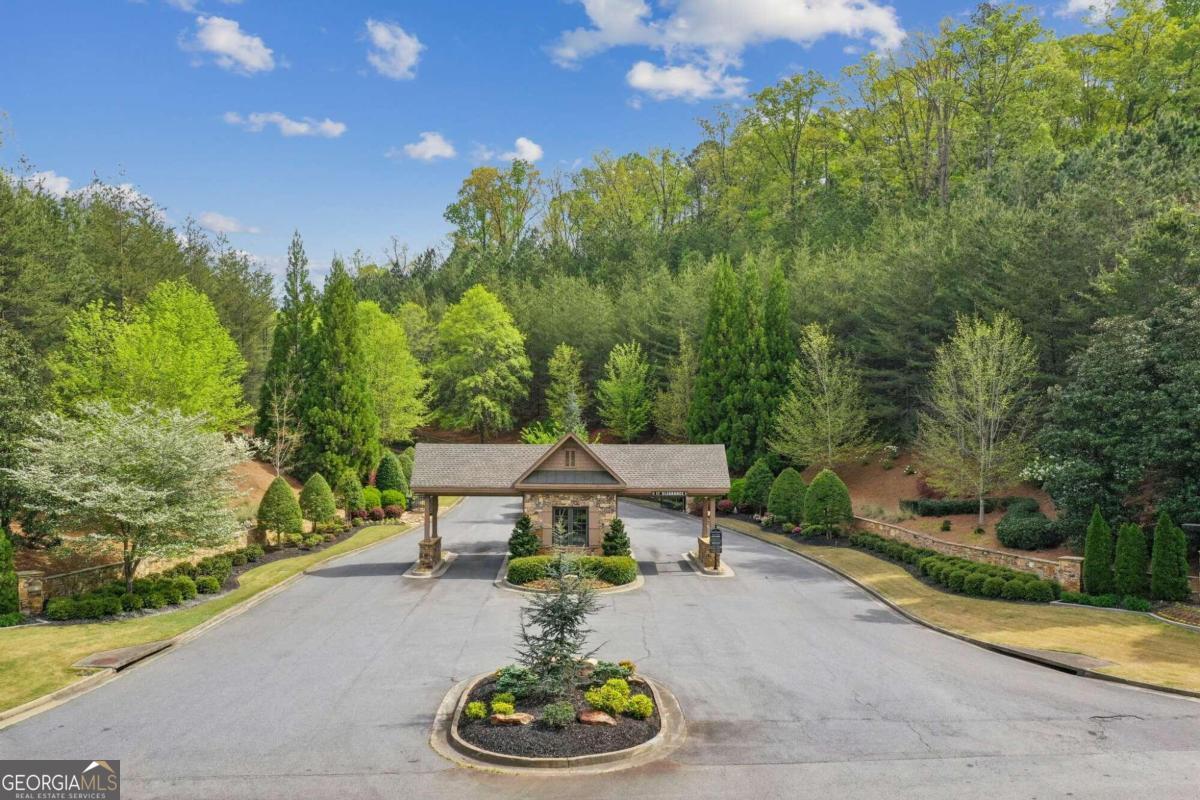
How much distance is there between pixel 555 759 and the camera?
44.1 ft

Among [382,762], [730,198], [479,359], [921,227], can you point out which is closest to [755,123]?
[730,198]

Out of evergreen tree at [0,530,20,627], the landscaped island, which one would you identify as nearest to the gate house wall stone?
the landscaped island

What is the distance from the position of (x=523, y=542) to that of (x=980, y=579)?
1691 cm

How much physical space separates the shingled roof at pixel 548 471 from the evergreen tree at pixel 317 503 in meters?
8.77

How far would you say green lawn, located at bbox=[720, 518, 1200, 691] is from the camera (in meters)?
18.6

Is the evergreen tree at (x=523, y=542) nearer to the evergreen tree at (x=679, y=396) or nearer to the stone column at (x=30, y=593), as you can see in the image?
the stone column at (x=30, y=593)

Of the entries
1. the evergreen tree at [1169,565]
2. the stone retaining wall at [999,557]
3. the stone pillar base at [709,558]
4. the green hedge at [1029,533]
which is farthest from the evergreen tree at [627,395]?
the evergreen tree at [1169,565]

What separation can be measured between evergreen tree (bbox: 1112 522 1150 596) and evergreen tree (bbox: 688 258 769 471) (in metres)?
27.0

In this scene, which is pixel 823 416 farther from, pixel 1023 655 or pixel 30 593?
pixel 30 593

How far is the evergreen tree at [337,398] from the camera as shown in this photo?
48062mm

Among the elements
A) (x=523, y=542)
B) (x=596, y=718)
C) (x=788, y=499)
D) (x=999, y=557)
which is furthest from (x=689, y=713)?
(x=788, y=499)

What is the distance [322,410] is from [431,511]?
20.1 m

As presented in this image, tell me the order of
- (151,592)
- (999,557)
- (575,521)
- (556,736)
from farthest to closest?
(575,521) → (999,557) → (151,592) → (556,736)

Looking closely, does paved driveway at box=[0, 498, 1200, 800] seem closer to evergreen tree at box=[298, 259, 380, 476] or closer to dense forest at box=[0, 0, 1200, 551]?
dense forest at box=[0, 0, 1200, 551]
